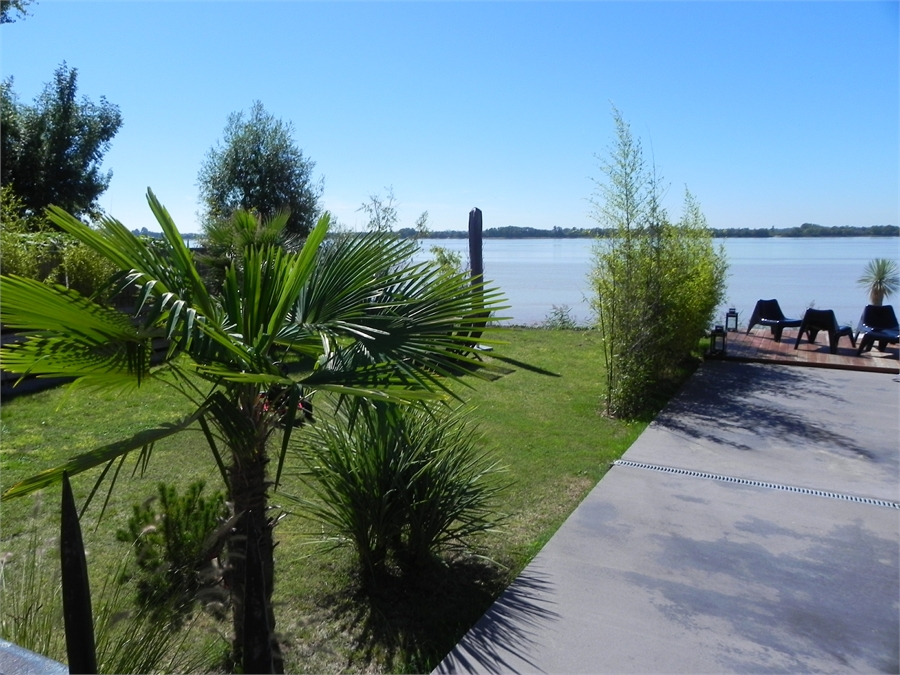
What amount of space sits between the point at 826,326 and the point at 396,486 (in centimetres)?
952

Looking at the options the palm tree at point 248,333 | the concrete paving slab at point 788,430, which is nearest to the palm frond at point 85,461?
the palm tree at point 248,333

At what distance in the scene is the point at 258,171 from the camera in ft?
59.6

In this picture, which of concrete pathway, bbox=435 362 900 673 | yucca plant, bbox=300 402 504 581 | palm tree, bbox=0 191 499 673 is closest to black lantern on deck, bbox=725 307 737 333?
concrete pathway, bbox=435 362 900 673

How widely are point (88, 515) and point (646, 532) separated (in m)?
3.75

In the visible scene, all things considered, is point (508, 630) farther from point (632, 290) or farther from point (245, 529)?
point (632, 290)

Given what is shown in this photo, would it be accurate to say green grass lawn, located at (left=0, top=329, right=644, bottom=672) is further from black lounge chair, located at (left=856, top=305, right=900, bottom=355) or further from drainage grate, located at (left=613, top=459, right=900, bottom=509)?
black lounge chair, located at (left=856, top=305, right=900, bottom=355)

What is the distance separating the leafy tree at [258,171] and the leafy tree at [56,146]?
3.48 meters

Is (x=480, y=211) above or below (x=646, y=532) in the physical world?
above

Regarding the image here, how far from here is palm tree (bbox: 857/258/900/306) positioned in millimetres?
12156

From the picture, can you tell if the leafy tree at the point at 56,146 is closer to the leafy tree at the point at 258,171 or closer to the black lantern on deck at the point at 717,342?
the leafy tree at the point at 258,171

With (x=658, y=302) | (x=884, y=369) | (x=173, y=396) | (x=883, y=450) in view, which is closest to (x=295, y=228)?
(x=173, y=396)

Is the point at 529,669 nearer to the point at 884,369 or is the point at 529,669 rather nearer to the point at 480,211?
the point at 884,369

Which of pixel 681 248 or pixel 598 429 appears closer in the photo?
pixel 598 429

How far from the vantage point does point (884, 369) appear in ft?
31.7
